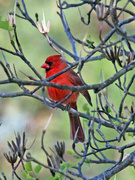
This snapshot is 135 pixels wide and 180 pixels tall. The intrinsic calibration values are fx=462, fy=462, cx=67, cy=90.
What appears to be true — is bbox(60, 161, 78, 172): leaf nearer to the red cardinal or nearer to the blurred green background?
the red cardinal

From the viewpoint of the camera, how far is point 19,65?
4719 mm

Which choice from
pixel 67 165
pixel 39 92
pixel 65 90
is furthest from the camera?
pixel 39 92

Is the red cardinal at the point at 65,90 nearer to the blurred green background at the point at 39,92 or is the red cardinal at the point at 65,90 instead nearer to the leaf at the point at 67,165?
the blurred green background at the point at 39,92

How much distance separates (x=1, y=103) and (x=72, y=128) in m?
1.77

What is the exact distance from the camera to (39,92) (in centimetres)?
457

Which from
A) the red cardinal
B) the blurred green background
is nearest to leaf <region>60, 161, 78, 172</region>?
the red cardinal

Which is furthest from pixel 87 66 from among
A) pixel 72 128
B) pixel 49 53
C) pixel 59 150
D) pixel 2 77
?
pixel 59 150

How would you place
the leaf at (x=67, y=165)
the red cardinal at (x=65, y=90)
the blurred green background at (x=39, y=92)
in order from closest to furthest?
the leaf at (x=67, y=165)
the red cardinal at (x=65, y=90)
the blurred green background at (x=39, y=92)

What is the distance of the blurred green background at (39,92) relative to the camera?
170 inches

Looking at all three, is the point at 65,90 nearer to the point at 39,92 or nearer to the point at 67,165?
the point at 67,165

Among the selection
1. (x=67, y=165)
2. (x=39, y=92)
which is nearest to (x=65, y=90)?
(x=67, y=165)

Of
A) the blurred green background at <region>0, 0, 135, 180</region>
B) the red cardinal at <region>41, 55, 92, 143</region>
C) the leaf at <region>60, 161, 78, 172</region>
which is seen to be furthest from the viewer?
the blurred green background at <region>0, 0, 135, 180</region>

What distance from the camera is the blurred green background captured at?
4.31m

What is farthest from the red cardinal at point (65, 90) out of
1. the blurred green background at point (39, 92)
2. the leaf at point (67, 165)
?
the leaf at point (67, 165)
